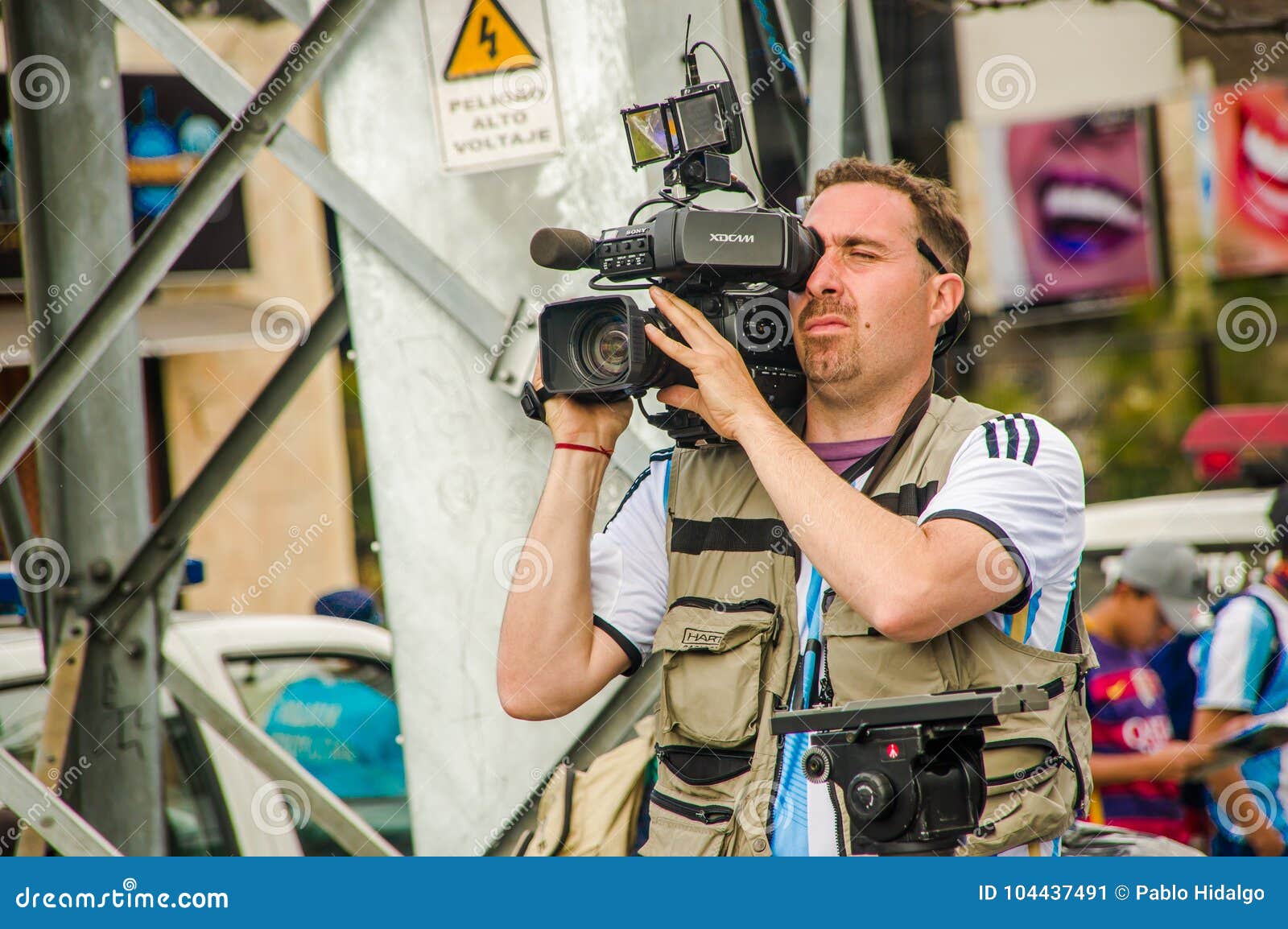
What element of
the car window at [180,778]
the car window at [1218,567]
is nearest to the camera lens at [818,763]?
the car window at [180,778]

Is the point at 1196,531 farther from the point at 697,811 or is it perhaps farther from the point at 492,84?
the point at 697,811

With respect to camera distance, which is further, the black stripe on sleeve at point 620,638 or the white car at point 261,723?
the white car at point 261,723

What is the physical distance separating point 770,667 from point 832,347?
Answer: 515mm

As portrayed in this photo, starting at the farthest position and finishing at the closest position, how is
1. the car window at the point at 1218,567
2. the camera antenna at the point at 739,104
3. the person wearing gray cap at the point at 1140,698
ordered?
1. the car window at the point at 1218,567
2. the person wearing gray cap at the point at 1140,698
3. the camera antenna at the point at 739,104

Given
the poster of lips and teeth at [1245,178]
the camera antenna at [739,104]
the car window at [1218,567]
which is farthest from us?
the poster of lips and teeth at [1245,178]

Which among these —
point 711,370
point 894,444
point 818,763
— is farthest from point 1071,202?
point 818,763

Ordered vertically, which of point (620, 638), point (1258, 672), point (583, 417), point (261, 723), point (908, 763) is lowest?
point (1258, 672)

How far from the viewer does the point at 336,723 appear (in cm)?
384

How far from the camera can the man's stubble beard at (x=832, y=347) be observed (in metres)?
2.18

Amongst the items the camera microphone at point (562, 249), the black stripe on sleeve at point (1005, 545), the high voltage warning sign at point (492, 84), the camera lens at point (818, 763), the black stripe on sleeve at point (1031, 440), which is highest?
the high voltage warning sign at point (492, 84)

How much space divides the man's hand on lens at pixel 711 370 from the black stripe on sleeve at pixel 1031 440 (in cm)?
38

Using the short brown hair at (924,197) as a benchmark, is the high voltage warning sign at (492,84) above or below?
above

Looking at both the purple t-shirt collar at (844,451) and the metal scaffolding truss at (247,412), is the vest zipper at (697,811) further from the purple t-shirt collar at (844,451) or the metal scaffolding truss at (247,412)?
the metal scaffolding truss at (247,412)
